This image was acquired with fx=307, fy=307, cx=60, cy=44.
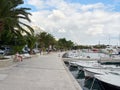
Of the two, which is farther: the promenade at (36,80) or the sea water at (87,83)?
the sea water at (87,83)

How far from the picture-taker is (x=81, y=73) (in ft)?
112

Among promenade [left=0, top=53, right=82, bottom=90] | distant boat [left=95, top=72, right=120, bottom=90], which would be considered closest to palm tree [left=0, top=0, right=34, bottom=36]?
promenade [left=0, top=53, right=82, bottom=90]

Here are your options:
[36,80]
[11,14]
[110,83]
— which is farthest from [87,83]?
[11,14]

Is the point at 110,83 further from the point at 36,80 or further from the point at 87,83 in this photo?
the point at 87,83

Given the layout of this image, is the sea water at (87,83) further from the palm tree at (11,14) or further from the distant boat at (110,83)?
the palm tree at (11,14)

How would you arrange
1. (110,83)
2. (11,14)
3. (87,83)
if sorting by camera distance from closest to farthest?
(110,83)
(87,83)
(11,14)

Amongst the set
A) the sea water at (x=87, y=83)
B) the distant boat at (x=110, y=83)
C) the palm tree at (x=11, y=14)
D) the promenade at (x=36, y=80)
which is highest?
the palm tree at (x=11, y=14)

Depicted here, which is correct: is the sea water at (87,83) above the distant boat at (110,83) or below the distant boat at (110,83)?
below

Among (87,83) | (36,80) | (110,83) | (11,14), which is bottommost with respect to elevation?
(87,83)

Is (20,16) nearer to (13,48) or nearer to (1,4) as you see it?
(1,4)

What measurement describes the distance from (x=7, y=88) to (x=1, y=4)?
18.7 m

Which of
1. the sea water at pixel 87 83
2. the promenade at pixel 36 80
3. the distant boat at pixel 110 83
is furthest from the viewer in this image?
the sea water at pixel 87 83

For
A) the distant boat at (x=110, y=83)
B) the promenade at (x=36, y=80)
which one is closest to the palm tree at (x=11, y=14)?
the promenade at (x=36, y=80)

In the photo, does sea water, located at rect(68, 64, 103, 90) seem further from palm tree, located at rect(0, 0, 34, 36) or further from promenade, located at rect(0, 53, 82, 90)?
palm tree, located at rect(0, 0, 34, 36)
